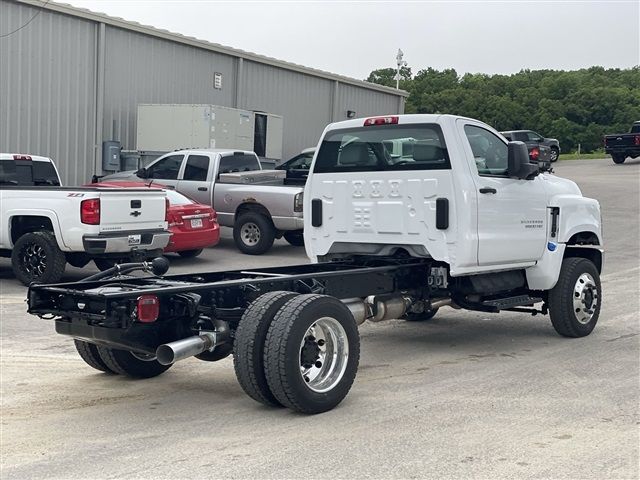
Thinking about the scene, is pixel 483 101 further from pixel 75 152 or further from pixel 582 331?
pixel 582 331

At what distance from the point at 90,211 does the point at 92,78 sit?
9.97m

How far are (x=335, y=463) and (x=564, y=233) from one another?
Result: 4.87 metres

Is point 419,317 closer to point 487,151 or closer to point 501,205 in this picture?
point 501,205

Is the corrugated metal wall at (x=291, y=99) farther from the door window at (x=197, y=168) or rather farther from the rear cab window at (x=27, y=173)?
the rear cab window at (x=27, y=173)

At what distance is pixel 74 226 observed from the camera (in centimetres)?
1199

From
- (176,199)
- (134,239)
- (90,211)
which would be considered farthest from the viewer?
(176,199)

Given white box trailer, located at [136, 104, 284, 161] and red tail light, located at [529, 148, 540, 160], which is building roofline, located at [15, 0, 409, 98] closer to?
white box trailer, located at [136, 104, 284, 161]

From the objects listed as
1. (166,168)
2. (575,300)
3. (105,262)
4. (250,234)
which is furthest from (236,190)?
(575,300)

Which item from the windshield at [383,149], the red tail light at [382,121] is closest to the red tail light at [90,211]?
the windshield at [383,149]

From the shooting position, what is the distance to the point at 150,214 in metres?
12.6

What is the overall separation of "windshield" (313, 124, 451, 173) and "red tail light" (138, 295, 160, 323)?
123 inches

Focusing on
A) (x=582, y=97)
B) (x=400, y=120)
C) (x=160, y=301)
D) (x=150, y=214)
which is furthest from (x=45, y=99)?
(x=582, y=97)

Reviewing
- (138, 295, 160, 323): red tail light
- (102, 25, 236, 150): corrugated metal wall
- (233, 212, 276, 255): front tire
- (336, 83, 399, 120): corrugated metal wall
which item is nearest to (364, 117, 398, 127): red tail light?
(138, 295, 160, 323): red tail light

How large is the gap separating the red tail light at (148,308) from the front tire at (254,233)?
10799 mm
